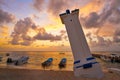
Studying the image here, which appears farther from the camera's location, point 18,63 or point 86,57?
point 18,63

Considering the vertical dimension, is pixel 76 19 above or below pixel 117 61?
above

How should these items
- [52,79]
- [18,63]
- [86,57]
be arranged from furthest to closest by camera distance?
[18,63], [52,79], [86,57]

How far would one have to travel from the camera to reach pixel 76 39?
1177cm

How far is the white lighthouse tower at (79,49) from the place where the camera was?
11.4 m

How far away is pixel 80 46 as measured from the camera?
11.6 metres

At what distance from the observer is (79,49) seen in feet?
38.0

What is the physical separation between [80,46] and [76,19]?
173 cm

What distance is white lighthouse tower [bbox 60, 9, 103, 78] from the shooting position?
11.4 metres

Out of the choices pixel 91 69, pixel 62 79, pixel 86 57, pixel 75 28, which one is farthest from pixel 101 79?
pixel 75 28

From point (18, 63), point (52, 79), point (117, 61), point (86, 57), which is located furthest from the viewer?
point (117, 61)

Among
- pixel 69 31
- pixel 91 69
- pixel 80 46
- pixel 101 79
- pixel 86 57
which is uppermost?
pixel 69 31

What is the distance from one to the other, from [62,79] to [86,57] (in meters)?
2.93

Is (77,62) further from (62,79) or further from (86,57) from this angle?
(62,79)

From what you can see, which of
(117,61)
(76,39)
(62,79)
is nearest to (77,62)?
(76,39)
